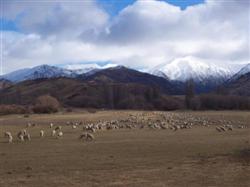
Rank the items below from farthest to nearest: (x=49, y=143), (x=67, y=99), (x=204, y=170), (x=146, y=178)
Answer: (x=67, y=99)
(x=49, y=143)
(x=204, y=170)
(x=146, y=178)

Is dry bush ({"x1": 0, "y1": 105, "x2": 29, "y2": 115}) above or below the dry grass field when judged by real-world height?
above

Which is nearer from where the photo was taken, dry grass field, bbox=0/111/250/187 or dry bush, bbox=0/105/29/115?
dry grass field, bbox=0/111/250/187

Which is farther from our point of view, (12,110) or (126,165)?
(12,110)

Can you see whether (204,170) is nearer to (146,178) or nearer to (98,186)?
(146,178)

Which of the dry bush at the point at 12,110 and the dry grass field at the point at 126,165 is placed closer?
the dry grass field at the point at 126,165

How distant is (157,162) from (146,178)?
518 cm

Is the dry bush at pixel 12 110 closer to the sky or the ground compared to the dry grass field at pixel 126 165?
closer to the sky

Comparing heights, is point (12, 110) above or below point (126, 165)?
above

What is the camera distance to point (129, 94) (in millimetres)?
166375

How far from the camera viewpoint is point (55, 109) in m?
109

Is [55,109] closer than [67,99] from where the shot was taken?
Yes

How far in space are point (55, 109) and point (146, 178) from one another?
296ft

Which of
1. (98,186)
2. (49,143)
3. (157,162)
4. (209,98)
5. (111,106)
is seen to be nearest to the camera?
(98,186)

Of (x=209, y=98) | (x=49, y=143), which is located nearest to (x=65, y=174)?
(x=49, y=143)
